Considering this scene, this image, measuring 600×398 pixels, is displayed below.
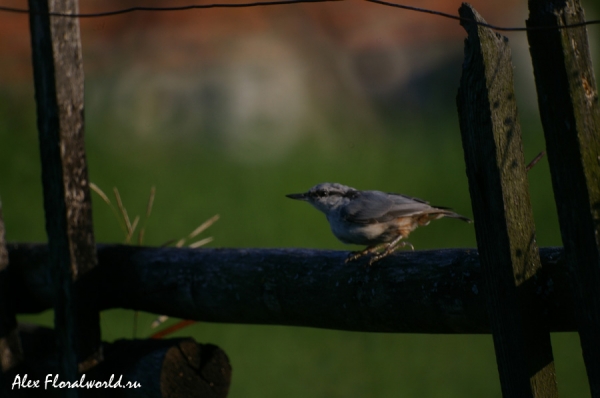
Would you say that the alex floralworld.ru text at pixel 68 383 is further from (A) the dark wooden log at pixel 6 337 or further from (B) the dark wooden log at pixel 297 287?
(B) the dark wooden log at pixel 297 287

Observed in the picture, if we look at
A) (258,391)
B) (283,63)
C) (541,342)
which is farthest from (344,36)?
(541,342)

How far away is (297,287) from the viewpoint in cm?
195

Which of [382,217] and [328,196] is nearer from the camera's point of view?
[382,217]

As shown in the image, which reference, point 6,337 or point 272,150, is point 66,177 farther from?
point 272,150

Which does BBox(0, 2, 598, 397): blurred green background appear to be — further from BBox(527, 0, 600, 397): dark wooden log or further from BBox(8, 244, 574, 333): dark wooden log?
BBox(527, 0, 600, 397): dark wooden log

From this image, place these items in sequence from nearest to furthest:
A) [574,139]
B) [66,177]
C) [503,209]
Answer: [574,139], [503,209], [66,177]

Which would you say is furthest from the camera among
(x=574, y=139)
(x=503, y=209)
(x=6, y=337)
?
(x=6, y=337)

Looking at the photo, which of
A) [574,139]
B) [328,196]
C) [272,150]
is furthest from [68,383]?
[272,150]

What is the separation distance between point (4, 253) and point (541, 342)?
6.92ft

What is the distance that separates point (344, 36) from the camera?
611 centimetres

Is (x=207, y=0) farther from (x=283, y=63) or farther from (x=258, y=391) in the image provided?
(x=258, y=391)

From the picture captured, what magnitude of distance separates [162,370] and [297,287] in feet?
1.95

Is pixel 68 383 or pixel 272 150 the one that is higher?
pixel 272 150

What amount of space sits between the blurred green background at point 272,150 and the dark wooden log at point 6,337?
216cm
